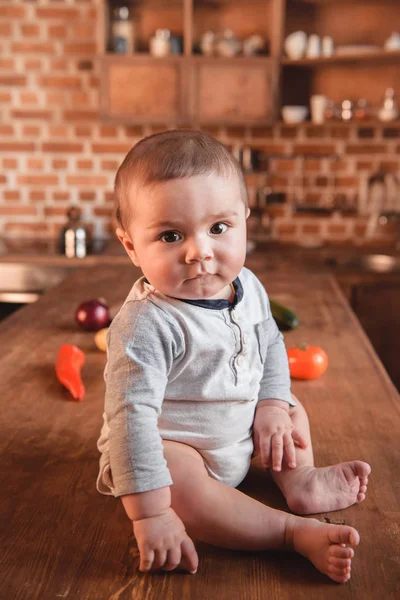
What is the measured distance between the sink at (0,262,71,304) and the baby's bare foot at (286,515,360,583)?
8.14 feet

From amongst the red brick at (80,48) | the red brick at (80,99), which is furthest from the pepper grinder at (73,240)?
the red brick at (80,48)

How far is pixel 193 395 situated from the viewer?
102 centimetres

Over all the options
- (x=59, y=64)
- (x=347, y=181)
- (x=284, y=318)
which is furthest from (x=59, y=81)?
(x=284, y=318)

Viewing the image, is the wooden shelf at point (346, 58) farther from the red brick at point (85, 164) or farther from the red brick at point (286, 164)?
the red brick at point (85, 164)

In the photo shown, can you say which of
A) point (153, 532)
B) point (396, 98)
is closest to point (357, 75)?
point (396, 98)

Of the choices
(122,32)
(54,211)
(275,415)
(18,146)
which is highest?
(122,32)

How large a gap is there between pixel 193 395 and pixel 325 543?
0.29 m

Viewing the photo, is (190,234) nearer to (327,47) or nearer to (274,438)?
(274,438)

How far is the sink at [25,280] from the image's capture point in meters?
3.22

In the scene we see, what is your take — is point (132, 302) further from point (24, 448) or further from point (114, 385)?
point (24, 448)

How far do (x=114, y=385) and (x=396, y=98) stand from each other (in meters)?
2.99

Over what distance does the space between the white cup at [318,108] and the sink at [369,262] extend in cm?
71

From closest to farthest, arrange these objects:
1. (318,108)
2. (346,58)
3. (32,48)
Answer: (346,58) < (318,108) < (32,48)

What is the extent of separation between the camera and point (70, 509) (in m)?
1.00
